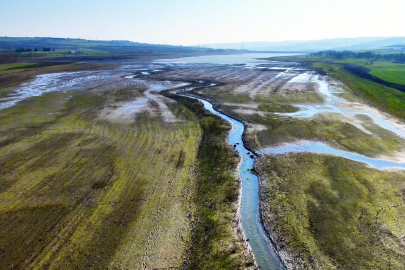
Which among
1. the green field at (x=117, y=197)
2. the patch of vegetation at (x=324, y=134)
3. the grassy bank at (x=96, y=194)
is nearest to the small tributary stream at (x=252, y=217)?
the green field at (x=117, y=197)

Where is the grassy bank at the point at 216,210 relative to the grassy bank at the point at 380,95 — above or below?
below

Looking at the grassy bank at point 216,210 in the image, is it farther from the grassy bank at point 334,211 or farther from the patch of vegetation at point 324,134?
the patch of vegetation at point 324,134

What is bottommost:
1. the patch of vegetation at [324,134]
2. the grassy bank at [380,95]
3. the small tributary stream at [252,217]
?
the small tributary stream at [252,217]

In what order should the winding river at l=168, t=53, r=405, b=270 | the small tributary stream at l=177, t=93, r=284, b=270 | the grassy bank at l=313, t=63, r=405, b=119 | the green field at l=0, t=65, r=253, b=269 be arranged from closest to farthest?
the green field at l=0, t=65, r=253, b=269
the small tributary stream at l=177, t=93, r=284, b=270
the winding river at l=168, t=53, r=405, b=270
the grassy bank at l=313, t=63, r=405, b=119

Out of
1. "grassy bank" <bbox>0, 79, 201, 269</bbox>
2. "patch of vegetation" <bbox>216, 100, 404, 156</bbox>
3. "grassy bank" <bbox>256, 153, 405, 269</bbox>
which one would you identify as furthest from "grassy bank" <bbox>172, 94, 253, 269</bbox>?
"patch of vegetation" <bbox>216, 100, 404, 156</bbox>

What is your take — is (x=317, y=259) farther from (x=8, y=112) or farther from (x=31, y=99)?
(x=31, y=99)

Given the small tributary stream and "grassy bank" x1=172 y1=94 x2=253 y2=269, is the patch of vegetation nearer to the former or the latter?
the small tributary stream
